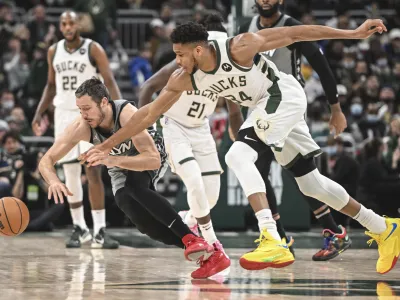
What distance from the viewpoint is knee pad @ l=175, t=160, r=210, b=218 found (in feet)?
24.0

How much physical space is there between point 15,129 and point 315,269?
249 inches

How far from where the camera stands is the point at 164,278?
251 inches

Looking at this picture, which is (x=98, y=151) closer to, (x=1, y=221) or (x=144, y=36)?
(x=1, y=221)

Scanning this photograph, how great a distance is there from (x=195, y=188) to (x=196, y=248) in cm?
109

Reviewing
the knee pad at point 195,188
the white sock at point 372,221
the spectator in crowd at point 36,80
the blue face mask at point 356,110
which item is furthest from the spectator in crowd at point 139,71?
the white sock at point 372,221

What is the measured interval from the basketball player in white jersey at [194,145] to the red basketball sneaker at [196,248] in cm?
90

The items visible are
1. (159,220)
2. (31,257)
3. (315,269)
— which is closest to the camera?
(159,220)

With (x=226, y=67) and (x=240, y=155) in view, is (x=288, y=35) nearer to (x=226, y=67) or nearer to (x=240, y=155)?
(x=226, y=67)

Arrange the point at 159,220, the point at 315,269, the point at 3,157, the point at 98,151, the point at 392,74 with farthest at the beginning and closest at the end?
the point at 392,74
the point at 3,157
the point at 315,269
the point at 159,220
the point at 98,151

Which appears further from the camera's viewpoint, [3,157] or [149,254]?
[3,157]

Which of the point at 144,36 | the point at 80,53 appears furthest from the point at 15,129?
the point at 144,36

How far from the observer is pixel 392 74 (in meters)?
16.6

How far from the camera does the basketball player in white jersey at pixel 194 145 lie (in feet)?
24.1

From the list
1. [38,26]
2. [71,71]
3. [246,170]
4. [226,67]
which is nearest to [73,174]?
[71,71]
